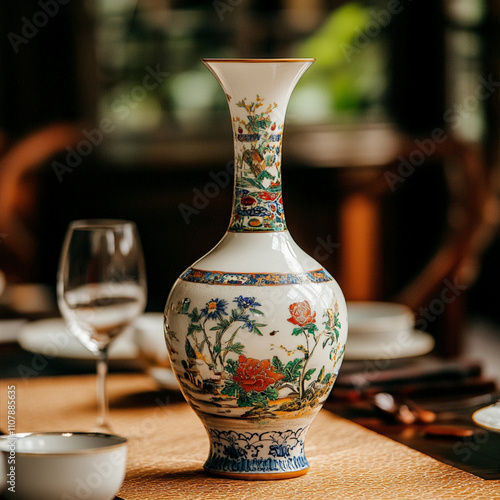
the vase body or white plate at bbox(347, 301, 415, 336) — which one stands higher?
the vase body

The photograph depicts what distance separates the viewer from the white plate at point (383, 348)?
1230 mm

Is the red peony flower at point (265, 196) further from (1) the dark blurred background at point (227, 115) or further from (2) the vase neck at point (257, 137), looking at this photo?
(1) the dark blurred background at point (227, 115)

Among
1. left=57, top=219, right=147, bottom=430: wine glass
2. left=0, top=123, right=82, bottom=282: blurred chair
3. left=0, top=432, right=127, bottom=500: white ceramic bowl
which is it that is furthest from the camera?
left=0, top=123, right=82, bottom=282: blurred chair

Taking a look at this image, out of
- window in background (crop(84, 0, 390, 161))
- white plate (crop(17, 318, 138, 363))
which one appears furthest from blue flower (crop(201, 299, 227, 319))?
window in background (crop(84, 0, 390, 161))

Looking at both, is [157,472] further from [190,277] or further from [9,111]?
[9,111]

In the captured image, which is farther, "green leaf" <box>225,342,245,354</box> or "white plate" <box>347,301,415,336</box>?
"white plate" <box>347,301,415,336</box>

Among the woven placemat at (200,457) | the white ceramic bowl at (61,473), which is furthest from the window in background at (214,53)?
the white ceramic bowl at (61,473)

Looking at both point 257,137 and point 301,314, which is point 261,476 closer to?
point 301,314

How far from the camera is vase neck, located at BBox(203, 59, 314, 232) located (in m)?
0.77

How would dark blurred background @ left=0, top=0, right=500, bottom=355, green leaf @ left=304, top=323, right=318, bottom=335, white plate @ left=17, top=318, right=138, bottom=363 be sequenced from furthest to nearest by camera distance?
dark blurred background @ left=0, top=0, right=500, bottom=355 < white plate @ left=17, top=318, right=138, bottom=363 < green leaf @ left=304, top=323, right=318, bottom=335

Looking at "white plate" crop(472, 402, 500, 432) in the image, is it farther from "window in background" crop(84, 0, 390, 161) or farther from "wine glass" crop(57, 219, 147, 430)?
"window in background" crop(84, 0, 390, 161)

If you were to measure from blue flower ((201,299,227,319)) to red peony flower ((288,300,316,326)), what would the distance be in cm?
6

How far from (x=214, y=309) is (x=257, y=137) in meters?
0.16

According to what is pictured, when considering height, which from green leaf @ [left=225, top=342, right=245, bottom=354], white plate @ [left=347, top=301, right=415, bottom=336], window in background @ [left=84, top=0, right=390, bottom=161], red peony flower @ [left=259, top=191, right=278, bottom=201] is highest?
window in background @ [left=84, top=0, right=390, bottom=161]
